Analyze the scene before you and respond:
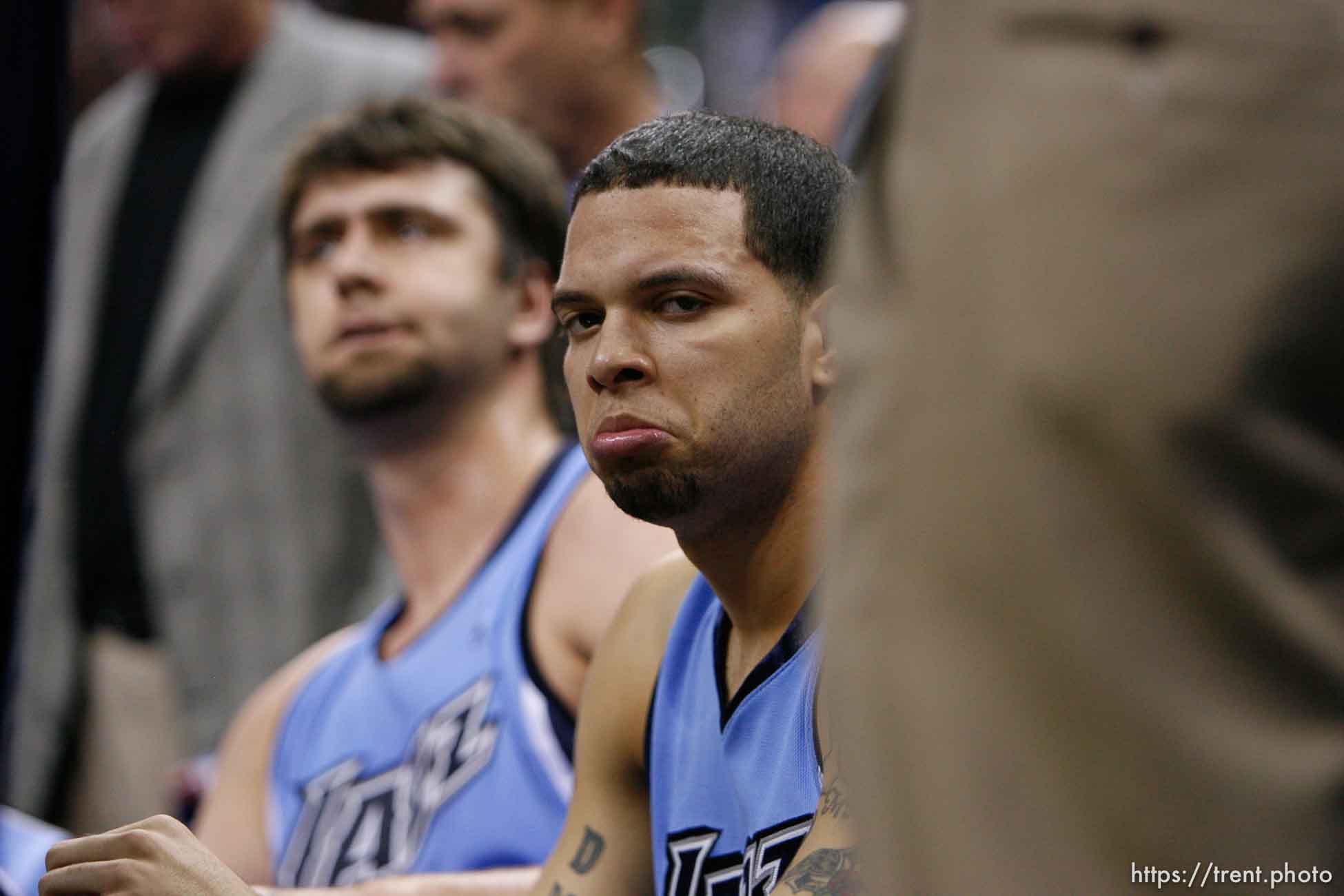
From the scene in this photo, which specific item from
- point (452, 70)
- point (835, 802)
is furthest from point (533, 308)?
point (835, 802)

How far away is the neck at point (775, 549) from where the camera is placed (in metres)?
1.59

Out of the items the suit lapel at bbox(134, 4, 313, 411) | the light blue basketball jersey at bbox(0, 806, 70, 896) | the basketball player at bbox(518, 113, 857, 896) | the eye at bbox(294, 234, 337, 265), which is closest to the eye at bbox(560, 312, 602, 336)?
the basketball player at bbox(518, 113, 857, 896)

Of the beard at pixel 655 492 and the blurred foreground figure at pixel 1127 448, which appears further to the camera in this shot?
the beard at pixel 655 492

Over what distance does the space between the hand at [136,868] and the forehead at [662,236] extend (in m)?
0.60

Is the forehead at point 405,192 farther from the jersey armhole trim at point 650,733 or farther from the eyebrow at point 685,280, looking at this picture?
the eyebrow at point 685,280

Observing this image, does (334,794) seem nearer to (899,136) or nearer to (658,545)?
(658,545)

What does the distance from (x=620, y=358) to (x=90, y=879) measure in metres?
0.64

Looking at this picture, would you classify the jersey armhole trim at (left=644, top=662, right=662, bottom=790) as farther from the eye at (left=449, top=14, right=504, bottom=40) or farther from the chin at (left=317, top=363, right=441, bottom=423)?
the eye at (left=449, top=14, right=504, bottom=40)

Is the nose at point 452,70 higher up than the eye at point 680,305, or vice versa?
the nose at point 452,70

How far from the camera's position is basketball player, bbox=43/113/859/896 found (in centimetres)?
152

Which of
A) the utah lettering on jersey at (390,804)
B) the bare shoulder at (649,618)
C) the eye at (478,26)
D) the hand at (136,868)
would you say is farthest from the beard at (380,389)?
the hand at (136,868)

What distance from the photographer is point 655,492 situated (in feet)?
5.02

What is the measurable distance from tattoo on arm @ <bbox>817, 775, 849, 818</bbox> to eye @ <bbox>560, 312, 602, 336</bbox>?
1.54 ft

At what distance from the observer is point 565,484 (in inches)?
116
